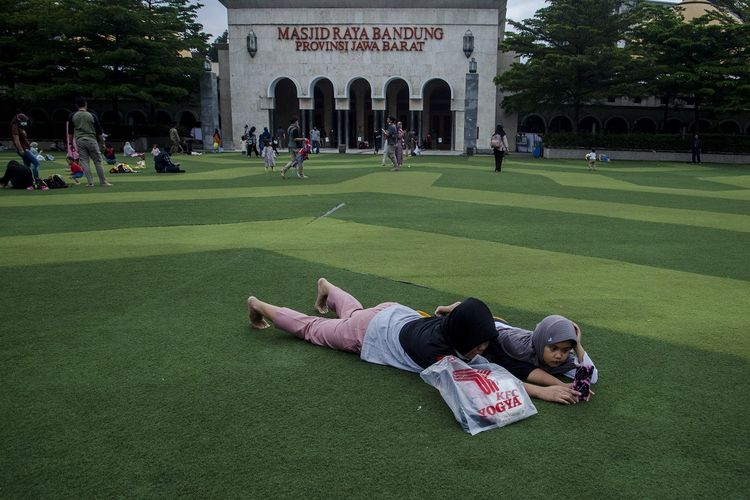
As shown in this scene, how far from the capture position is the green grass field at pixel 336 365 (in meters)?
3.01

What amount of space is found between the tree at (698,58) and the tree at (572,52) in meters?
1.50

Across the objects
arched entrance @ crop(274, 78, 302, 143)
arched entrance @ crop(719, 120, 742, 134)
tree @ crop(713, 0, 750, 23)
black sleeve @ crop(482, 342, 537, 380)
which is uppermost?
tree @ crop(713, 0, 750, 23)

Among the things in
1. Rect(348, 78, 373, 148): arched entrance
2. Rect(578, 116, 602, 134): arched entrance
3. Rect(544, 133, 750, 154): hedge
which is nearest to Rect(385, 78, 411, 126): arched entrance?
Rect(348, 78, 373, 148): arched entrance

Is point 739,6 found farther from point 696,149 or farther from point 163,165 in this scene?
point 163,165

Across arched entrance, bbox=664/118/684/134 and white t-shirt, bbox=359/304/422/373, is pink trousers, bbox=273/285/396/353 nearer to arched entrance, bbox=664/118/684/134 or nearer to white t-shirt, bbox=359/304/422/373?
white t-shirt, bbox=359/304/422/373

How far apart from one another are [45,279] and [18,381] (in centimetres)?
295

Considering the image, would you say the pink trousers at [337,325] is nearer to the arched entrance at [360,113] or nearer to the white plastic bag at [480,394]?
the white plastic bag at [480,394]

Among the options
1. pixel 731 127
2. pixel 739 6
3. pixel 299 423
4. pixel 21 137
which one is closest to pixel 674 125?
pixel 731 127

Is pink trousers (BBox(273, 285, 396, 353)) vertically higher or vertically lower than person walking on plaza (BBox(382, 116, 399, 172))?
lower

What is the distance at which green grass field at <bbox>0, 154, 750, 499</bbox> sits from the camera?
3.01 metres

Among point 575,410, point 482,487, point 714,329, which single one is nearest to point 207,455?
point 482,487

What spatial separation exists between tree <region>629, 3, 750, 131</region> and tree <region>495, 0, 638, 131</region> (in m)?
1.50

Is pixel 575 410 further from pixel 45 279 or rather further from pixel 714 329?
pixel 45 279

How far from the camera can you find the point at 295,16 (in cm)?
4175
